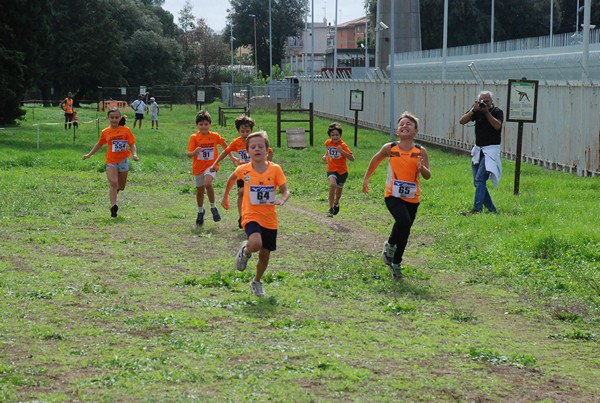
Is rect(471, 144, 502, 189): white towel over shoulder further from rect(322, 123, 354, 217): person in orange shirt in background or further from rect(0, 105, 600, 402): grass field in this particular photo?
rect(322, 123, 354, 217): person in orange shirt in background

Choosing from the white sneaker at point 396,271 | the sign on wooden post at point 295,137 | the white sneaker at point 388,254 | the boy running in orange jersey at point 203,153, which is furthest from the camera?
the sign on wooden post at point 295,137

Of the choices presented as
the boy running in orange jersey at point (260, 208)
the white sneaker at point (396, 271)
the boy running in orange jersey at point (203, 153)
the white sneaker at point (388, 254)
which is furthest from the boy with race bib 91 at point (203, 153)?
the boy running in orange jersey at point (260, 208)

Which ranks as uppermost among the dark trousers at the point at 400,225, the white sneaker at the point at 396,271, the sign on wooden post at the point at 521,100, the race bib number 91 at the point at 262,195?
the sign on wooden post at the point at 521,100

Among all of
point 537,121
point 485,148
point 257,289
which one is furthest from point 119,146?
point 537,121

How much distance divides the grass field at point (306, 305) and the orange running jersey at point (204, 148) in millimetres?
982

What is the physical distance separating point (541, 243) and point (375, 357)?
5.46 m

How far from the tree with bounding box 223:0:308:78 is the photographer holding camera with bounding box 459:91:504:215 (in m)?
113

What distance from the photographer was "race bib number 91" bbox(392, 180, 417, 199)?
11.1 metres

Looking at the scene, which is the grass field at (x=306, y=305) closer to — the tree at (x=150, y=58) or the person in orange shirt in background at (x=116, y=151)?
the person in orange shirt in background at (x=116, y=151)

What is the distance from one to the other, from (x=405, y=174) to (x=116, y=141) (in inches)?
268

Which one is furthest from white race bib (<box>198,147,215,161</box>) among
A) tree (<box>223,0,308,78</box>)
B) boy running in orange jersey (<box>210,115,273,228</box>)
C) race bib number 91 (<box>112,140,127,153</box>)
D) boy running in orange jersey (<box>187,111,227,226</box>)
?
tree (<box>223,0,308,78</box>)

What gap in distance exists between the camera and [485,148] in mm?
15891

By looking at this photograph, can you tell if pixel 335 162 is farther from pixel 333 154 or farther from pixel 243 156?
pixel 243 156

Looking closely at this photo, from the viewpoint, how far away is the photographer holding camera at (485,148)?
15.6m
